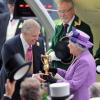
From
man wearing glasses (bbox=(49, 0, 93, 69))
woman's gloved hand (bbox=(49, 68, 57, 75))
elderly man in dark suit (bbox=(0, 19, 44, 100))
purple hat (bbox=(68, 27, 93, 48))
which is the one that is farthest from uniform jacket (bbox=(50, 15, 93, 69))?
purple hat (bbox=(68, 27, 93, 48))

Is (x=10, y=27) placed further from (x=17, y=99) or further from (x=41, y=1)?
(x=17, y=99)

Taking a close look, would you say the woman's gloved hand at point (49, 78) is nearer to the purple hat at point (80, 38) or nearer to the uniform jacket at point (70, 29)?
the purple hat at point (80, 38)

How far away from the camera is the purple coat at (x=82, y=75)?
5469 mm

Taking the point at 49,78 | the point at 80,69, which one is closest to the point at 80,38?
the point at 80,69

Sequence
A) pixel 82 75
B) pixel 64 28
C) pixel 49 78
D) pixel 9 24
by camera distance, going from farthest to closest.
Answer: pixel 9 24 < pixel 64 28 < pixel 49 78 < pixel 82 75

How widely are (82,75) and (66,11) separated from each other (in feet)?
2.98

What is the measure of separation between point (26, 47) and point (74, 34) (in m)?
0.90

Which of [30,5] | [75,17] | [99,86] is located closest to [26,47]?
[75,17]

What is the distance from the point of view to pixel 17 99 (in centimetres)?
537

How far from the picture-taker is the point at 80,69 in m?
5.48

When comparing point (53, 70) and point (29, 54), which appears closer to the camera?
point (53, 70)

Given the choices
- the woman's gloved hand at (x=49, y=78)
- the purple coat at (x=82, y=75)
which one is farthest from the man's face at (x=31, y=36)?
the purple coat at (x=82, y=75)

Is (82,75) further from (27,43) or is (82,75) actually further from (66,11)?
(27,43)

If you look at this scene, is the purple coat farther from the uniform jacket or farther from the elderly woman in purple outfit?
the uniform jacket
